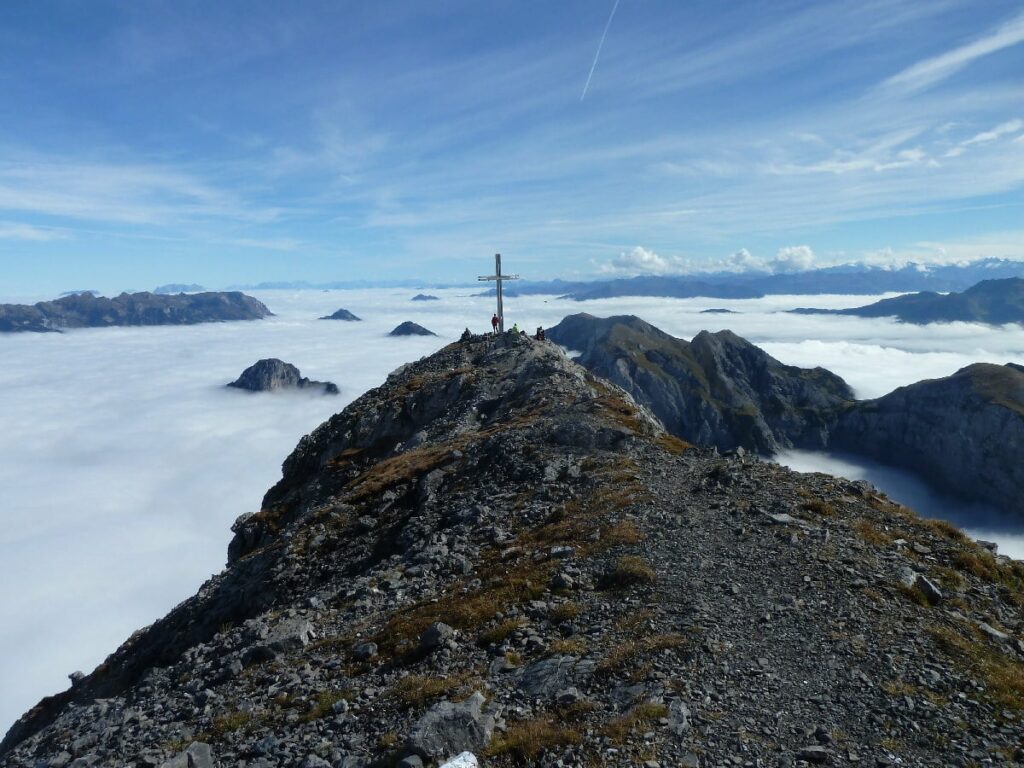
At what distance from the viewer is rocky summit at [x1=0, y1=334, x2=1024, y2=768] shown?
38.8ft

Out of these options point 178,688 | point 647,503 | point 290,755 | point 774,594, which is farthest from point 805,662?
point 178,688

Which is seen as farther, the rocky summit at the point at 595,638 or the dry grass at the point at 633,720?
the rocky summit at the point at 595,638

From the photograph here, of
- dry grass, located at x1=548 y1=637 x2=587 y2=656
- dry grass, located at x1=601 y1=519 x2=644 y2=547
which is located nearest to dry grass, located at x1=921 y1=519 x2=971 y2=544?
dry grass, located at x1=601 y1=519 x2=644 y2=547

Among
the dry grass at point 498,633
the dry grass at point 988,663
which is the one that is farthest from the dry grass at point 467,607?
the dry grass at point 988,663

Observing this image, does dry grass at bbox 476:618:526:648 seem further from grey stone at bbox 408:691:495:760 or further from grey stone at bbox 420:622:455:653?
grey stone at bbox 408:691:495:760

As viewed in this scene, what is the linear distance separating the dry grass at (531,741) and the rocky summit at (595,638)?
0.04 m

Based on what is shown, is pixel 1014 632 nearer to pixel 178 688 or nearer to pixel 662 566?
pixel 662 566

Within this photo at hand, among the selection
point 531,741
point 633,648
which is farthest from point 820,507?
point 531,741

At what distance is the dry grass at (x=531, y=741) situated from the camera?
37.7 feet

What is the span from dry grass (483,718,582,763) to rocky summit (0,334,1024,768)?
4cm

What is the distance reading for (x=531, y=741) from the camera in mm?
11656

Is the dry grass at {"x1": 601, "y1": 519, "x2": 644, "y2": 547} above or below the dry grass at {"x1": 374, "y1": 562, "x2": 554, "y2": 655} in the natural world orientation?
above

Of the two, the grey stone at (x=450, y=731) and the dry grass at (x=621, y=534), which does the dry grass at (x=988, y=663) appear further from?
the grey stone at (x=450, y=731)

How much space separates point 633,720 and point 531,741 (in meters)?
2.06
